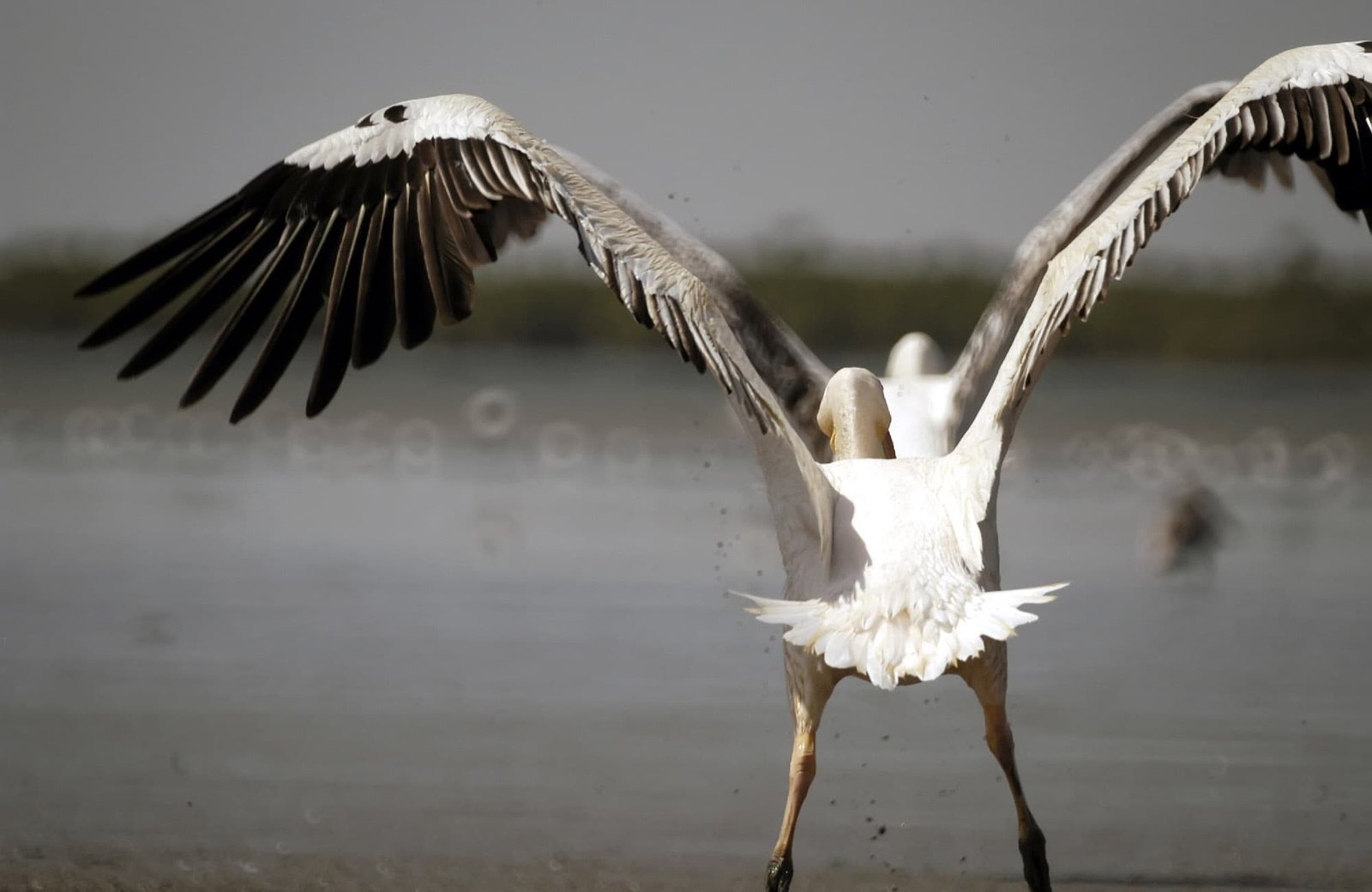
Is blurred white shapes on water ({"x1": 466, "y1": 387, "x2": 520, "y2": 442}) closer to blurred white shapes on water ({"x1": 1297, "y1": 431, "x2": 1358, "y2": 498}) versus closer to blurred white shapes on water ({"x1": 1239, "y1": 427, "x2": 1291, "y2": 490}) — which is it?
blurred white shapes on water ({"x1": 1239, "y1": 427, "x2": 1291, "y2": 490})

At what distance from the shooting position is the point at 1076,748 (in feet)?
22.5

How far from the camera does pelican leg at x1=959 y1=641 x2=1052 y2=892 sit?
199 inches

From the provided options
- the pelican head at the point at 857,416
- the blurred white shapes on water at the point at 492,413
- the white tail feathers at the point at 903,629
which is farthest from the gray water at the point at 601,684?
the blurred white shapes on water at the point at 492,413

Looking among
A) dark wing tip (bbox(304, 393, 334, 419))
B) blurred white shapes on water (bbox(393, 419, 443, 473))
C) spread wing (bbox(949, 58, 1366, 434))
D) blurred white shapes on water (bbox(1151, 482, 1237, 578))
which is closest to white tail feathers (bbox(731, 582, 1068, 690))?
dark wing tip (bbox(304, 393, 334, 419))

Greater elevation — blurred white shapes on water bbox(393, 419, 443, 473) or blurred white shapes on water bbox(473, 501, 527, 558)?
blurred white shapes on water bbox(393, 419, 443, 473)

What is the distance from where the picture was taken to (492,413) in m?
21.1

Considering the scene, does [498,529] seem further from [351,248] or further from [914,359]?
[351,248]

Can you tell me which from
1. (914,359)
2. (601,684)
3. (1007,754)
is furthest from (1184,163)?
(601,684)

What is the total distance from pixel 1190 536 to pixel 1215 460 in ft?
21.9

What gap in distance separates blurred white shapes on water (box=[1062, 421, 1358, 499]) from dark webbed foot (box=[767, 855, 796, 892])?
1038 cm

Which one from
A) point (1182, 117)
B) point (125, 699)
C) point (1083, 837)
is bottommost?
point (1083, 837)

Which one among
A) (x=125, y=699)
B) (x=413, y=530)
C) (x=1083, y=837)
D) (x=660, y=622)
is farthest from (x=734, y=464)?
(x=1083, y=837)

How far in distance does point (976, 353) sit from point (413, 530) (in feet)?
22.5

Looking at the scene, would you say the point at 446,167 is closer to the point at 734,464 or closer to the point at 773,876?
the point at 773,876
